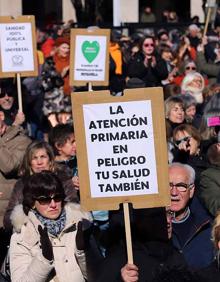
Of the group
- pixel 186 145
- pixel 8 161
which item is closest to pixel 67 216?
pixel 8 161

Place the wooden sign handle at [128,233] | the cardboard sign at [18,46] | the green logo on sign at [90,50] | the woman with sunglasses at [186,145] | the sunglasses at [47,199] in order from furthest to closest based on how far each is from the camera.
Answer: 1. the green logo on sign at [90,50]
2. the cardboard sign at [18,46]
3. the woman with sunglasses at [186,145]
4. the sunglasses at [47,199]
5. the wooden sign handle at [128,233]

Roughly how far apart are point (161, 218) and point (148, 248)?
0.26 m

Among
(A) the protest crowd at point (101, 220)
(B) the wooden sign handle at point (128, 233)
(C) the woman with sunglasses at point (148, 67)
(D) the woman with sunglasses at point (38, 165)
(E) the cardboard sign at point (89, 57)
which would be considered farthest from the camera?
(C) the woman with sunglasses at point (148, 67)

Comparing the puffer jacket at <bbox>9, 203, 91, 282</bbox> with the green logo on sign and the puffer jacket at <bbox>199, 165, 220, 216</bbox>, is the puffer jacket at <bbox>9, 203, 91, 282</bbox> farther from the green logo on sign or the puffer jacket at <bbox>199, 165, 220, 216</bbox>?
the green logo on sign

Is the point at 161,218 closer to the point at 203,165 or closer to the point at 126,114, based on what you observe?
the point at 126,114

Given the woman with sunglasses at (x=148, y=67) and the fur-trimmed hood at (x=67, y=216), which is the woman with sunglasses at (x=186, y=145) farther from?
the woman with sunglasses at (x=148, y=67)

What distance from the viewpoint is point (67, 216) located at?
6.07 m

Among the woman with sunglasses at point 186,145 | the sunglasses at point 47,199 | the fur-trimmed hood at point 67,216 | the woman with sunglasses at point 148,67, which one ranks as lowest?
the woman with sunglasses at point 148,67

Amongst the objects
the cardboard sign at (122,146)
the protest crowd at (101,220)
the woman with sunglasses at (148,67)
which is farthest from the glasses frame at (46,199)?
the woman with sunglasses at (148,67)

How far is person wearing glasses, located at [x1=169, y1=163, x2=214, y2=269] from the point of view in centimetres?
594

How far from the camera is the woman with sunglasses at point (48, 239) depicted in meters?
5.73

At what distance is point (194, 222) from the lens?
6113mm

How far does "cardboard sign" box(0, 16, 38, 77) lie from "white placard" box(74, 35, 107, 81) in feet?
2.48

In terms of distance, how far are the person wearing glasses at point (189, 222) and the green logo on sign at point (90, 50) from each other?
5.60 metres
